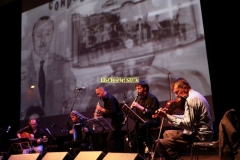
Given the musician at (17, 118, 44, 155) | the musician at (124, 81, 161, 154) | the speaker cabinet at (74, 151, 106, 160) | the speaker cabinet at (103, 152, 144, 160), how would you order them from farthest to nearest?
the musician at (17, 118, 44, 155) → the musician at (124, 81, 161, 154) → the speaker cabinet at (74, 151, 106, 160) → the speaker cabinet at (103, 152, 144, 160)

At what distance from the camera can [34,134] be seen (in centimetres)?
766

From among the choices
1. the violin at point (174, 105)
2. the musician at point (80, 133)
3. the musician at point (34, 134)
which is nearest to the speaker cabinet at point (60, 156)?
the violin at point (174, 105)

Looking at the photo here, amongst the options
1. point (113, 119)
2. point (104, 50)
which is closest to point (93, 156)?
point (113, 119)

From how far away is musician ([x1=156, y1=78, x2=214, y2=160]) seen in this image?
3367 millimetres

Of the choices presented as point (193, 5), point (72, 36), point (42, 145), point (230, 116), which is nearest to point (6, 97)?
point (42, 145)

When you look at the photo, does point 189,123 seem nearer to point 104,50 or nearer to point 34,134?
point 104,50

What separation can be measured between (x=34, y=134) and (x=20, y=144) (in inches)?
21.5

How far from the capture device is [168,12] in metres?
6.28

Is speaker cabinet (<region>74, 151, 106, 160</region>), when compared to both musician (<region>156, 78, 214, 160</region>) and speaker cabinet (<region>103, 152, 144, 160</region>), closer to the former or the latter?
speaker cabinet (<region>103, 152, 144, 160</region>)

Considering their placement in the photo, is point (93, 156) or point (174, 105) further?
point (174, 105)

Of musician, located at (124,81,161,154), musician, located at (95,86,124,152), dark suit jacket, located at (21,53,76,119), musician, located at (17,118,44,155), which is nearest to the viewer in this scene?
musician, located at (124,81,161,154)

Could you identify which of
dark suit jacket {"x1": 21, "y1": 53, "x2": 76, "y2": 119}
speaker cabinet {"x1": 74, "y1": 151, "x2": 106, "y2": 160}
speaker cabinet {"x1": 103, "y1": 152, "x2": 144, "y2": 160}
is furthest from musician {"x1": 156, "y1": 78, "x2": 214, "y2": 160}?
dark suit jacket {"x1": 21, "y1": 53, "x2": 76, "y2": 119}

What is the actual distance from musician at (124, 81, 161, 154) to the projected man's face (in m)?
4.01

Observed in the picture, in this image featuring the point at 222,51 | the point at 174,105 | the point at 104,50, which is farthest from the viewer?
the point at 104,50
